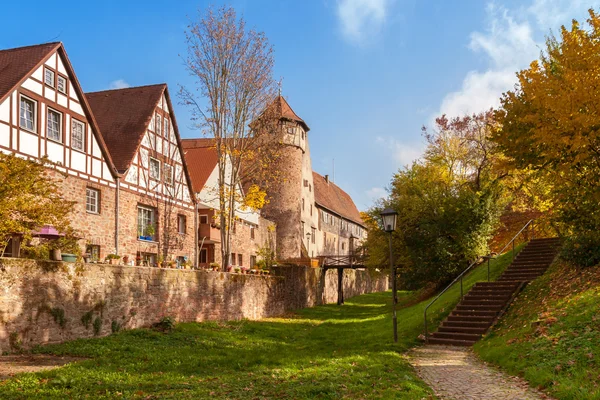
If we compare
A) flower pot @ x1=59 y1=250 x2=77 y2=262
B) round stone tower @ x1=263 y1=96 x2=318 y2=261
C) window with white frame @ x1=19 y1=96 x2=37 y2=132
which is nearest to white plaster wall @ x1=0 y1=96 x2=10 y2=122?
window with white frame @ x1=19 y1=96 x2=37 y2=132

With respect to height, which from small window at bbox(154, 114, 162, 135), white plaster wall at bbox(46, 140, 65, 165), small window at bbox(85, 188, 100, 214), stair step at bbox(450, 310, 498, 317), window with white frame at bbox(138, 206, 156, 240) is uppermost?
small window at bbox(154, 114, 162, 135)

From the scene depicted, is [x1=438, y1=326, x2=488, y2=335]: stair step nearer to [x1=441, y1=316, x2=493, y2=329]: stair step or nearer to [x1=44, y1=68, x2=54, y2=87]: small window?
[x1=441, y1=316, x2=493, y2=329]: stair step

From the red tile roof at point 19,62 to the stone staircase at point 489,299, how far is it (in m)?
16.0

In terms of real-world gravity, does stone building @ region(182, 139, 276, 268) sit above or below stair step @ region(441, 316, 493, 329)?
above

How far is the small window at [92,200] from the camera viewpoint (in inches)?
934

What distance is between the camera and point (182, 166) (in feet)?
102

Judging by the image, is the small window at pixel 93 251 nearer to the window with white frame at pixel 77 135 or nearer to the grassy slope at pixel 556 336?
the window with white frame at pixel 77 135

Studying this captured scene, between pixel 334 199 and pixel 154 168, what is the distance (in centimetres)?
4101

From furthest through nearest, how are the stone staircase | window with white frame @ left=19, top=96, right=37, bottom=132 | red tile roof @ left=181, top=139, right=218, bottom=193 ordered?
red tile roof @ left=181, top=139, right=218, bottom=193 → window with white frame @ left=19, top=96, right=37, bottom=132 → the stone staircase

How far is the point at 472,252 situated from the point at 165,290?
15.0 meters

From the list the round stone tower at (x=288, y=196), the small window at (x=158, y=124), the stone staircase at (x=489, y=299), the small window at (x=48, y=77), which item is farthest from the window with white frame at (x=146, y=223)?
the round stone tower at (x=288, y=196)

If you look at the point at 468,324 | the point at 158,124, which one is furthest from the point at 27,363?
the point at 158,124

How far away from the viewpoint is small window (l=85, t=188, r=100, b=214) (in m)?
23.7

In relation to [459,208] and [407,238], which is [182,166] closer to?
[407,238]
